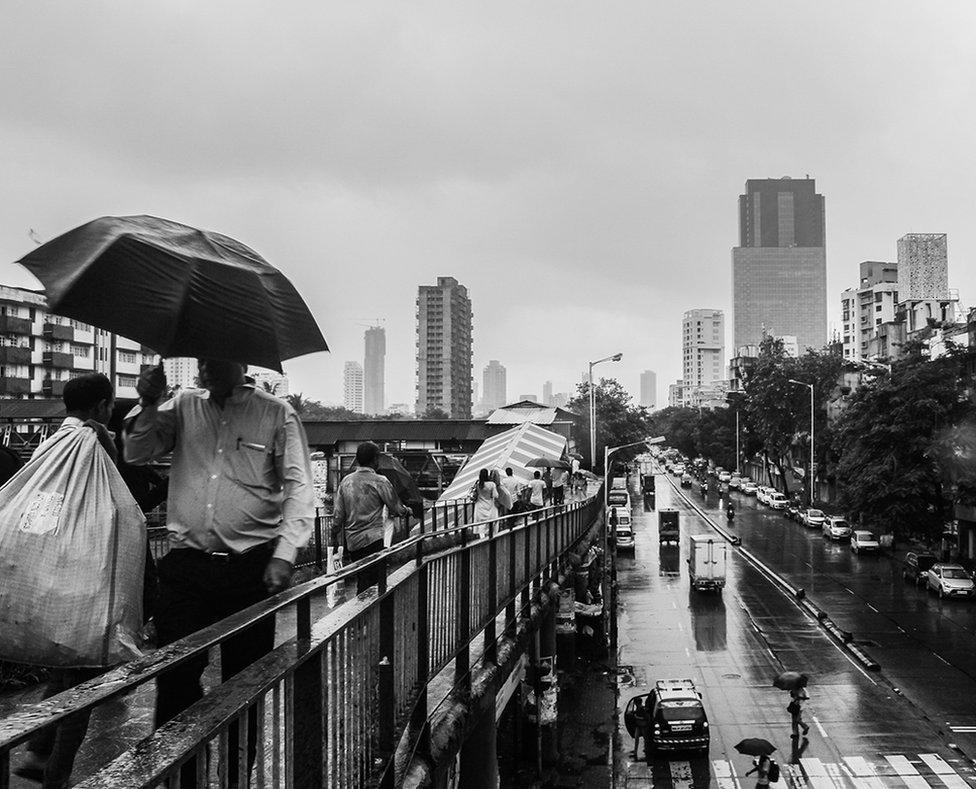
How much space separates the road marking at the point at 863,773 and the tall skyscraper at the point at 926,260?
10421 centimetres

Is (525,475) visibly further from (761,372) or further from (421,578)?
(761,372)

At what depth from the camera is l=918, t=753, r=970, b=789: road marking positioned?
21266mm

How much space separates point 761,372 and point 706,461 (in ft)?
266

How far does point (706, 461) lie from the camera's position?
6580 inches

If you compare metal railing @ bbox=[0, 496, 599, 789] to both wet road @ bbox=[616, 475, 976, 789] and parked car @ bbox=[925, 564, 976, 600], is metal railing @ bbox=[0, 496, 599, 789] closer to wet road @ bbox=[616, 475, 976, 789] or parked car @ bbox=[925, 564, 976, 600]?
wet road @ bbox=[616, 475, 976, 789]

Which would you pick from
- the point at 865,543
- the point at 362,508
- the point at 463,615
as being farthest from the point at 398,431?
the point at 463,615

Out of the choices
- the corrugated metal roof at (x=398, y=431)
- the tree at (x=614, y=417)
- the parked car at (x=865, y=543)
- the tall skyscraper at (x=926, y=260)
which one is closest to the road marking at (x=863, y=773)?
the parked car at (x=865, y=543)

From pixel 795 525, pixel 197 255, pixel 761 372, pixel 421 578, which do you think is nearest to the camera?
pixel 197 255

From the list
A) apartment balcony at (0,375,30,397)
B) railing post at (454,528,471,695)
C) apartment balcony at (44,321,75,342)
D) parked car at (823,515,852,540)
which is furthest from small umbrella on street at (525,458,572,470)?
apartment balcony at (44,321,75,342)

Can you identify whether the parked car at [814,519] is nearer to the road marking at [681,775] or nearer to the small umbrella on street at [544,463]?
the road marking at [681,775]

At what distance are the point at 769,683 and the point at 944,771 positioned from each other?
9.24m

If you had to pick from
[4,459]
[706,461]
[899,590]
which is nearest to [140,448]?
[4,459]

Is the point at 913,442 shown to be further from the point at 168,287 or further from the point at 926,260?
the point at 926,260

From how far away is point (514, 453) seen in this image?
2523cm
